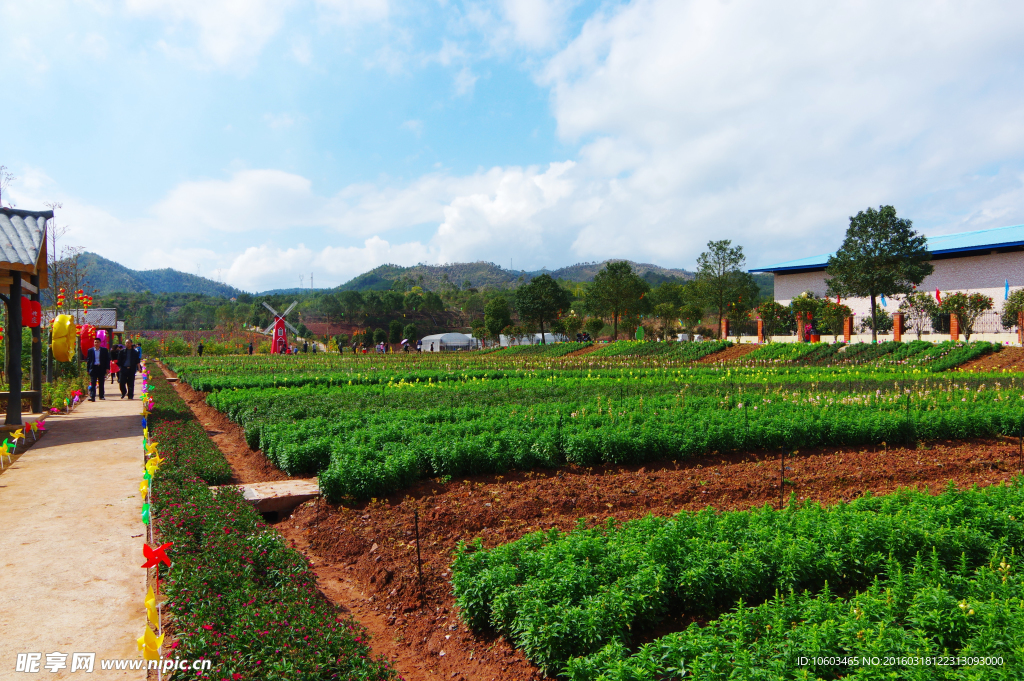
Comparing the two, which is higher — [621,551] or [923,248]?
[923,248]

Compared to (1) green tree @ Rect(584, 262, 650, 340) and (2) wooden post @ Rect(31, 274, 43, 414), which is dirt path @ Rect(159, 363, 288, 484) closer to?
(2) wooden post @ Rect(31, 274, 43, 414)

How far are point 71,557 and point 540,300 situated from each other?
57791mm

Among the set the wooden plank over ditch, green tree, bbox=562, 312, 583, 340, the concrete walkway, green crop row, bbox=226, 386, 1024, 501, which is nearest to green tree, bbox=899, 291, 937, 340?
green crop row, bbox=226, 386, 1024, 501

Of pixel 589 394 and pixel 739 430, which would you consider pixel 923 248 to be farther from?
pixel 739 430

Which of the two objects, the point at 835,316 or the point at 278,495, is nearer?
the point at 278,495

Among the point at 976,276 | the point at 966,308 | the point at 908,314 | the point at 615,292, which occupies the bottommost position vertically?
the point at 908,314

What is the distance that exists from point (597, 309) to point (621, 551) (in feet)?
168

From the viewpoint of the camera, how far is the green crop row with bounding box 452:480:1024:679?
13.0 ft

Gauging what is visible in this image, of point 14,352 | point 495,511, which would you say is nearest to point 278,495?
point 495,511

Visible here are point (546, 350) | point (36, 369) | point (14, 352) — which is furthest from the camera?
point (546, 350)

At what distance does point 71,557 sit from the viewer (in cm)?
579

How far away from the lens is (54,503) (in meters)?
7.62

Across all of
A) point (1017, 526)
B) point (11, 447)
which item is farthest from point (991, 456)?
point (11, 447)

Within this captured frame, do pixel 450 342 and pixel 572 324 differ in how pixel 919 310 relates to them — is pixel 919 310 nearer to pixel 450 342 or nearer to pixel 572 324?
pixel 572 324
